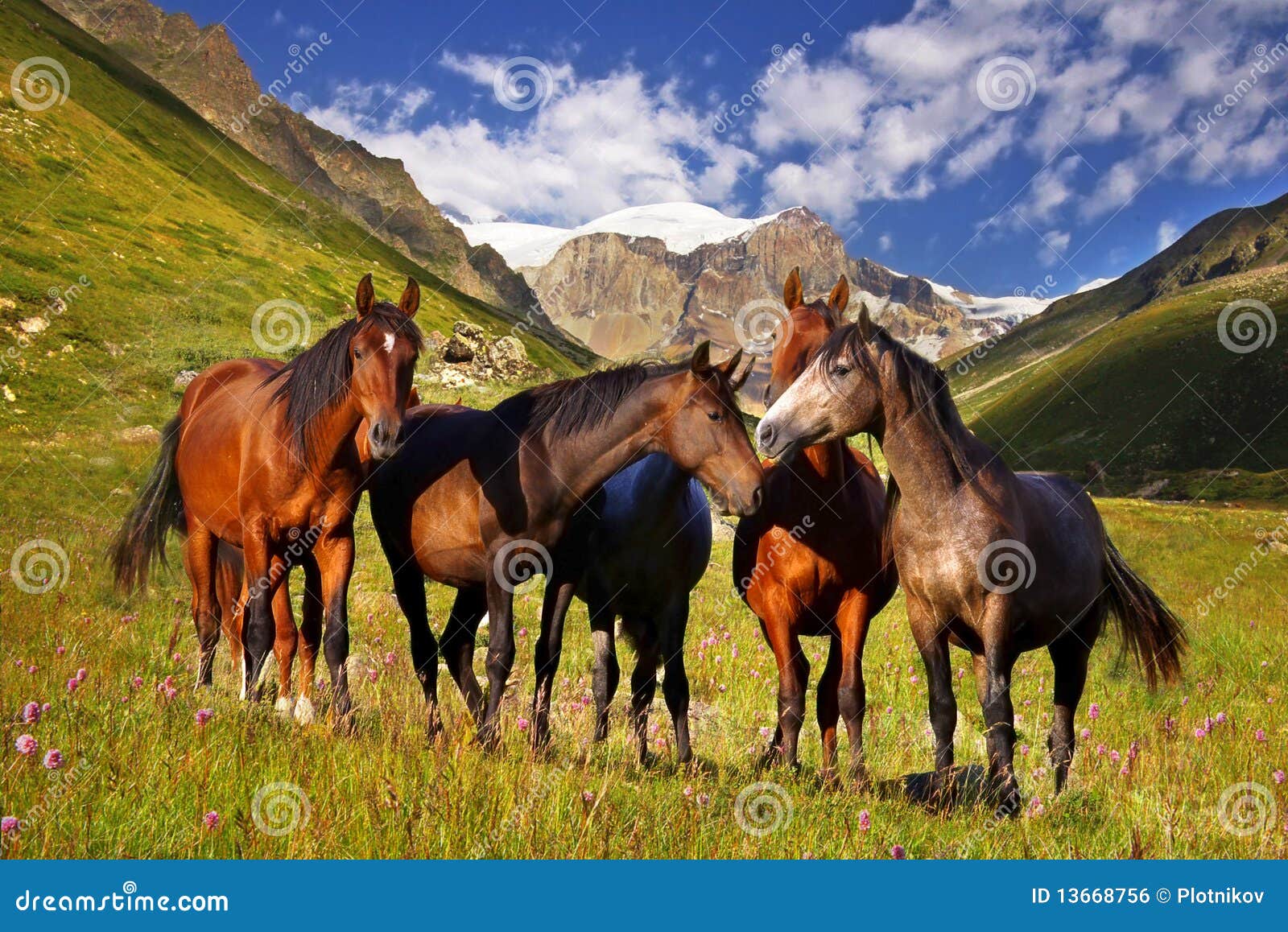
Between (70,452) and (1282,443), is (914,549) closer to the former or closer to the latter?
(70,452)

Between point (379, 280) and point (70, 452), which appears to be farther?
point (379, 280)

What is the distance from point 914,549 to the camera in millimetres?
5938

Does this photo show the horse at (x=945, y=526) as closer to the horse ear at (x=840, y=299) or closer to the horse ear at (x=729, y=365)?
the horse ear at (x=729, y=365)

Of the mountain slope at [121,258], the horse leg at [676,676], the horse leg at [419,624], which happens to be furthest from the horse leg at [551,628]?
the mountain slope at [121,258]

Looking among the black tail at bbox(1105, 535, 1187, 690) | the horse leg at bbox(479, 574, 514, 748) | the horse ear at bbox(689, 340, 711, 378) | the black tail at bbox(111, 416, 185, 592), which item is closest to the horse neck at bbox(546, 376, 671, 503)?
the horse ear at bbox(689, 340, 711, 378)

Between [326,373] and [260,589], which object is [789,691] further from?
[326,373]

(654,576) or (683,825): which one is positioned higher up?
(654,576)

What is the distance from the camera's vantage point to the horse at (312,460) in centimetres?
648

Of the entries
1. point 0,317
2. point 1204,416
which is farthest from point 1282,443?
point 0,317

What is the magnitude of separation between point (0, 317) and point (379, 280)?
87.3 meters

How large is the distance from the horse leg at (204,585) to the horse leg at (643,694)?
4.04 m

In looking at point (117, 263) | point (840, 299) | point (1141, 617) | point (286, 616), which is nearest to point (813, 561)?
point (840, 299)

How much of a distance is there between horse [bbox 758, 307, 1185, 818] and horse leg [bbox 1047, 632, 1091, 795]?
0.50 m

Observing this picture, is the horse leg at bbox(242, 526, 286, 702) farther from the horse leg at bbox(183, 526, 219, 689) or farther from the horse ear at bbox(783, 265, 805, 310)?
the horse ear at bbox(783, 265, 805, 310)
